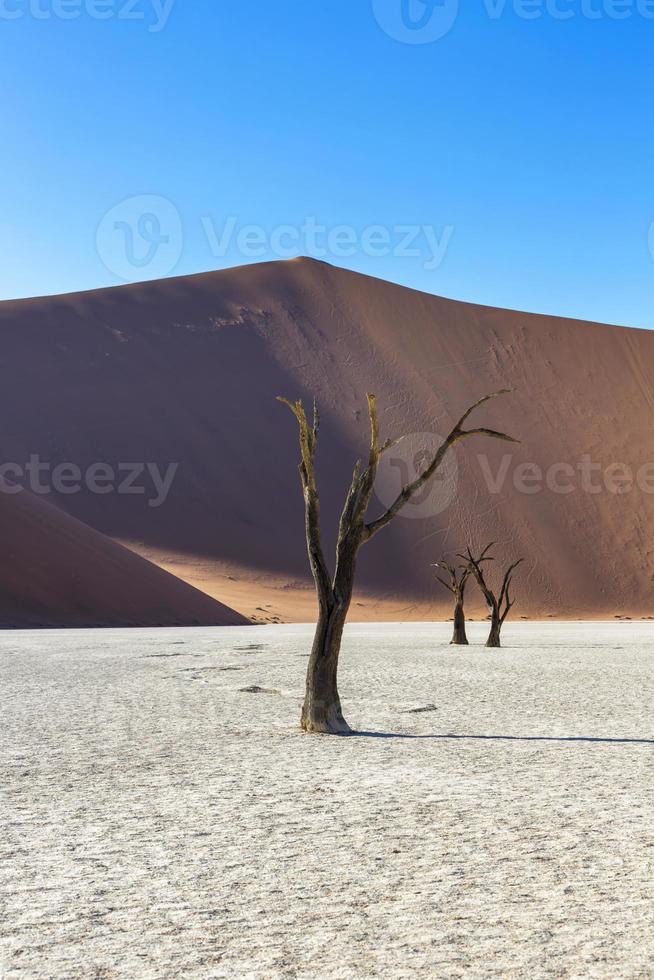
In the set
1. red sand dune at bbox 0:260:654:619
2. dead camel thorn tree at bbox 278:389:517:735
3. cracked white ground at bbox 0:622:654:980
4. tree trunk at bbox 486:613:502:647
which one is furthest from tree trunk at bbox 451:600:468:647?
red sand dune at bbox 0:260:654:619

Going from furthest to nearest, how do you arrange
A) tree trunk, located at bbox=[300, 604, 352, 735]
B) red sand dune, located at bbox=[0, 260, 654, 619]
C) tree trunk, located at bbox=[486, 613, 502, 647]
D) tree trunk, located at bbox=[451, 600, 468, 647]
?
1. red sand dune, located at bbox=[0, 260, 654, 619]
2. tree trunk, located at bbox=[451, 600, 468, 647]
3. tree trunk, located at bbox=[486, 613, 502, 647]
4. tree trunk, located at bbox=[300, 604, 352, 735]

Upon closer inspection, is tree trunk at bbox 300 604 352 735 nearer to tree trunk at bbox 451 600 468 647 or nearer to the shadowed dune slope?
tree trunk at bbox 451 600 468 647

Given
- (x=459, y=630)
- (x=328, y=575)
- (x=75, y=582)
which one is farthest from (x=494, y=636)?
(x=75, y=582)

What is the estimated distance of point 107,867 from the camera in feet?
17.0

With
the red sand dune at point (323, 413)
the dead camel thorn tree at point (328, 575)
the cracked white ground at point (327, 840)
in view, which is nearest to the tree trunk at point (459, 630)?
the cracked white ground at point (327, 840)

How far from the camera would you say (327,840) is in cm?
572

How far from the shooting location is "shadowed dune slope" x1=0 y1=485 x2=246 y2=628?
125 ft

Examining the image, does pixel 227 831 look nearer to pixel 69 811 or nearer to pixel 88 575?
pixel 69 811

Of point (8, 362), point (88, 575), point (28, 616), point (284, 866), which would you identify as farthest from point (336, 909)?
point (8, 362)

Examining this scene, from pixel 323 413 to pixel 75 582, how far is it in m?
35.7

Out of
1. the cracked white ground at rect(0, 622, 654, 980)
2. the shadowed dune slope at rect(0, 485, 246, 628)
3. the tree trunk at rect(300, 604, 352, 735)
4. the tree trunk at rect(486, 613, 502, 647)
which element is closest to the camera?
the cracked white ground at rect(0, 622, 654, 980)

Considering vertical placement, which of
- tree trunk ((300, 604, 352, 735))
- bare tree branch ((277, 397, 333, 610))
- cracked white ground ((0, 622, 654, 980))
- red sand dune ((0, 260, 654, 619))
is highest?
red sand dune ((0, 260, 654, 619))

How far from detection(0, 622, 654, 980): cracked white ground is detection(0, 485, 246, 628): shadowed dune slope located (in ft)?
86.3

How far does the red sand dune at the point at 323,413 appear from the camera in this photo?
210ft
